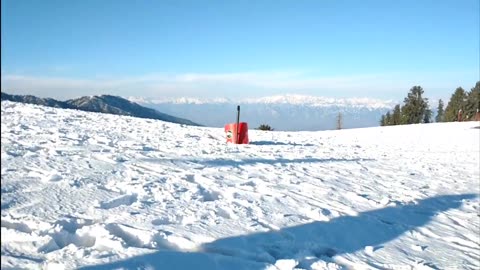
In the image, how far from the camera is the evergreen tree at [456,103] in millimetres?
86438

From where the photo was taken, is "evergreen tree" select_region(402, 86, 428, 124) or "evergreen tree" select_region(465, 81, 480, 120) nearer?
"evergreen tree" select_region(402, 86, 428, 124)

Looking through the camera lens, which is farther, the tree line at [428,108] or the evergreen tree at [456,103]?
the evergreen tree at [456,103]

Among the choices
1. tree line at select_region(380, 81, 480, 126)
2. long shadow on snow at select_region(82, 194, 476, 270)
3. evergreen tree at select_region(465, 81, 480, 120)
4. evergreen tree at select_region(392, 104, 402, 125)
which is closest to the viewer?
long shadow on snow at select_region(82, 194, 476, 270)

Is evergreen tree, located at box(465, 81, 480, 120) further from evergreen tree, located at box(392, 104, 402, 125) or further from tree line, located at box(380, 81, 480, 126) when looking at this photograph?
evergreen tree, located at box(392, 104, 402, 125)

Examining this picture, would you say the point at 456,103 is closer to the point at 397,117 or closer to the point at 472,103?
the point at 472,103

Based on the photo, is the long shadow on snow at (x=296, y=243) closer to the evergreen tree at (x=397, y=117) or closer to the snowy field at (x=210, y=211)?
the snowy field at (x=210, y=211)

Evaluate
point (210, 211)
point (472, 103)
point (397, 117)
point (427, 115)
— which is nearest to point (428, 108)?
point (427, 115)

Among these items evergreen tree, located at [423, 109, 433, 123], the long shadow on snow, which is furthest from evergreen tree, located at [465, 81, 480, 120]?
the long shadow on snow

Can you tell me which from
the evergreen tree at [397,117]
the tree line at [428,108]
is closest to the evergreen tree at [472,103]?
the tree line at [428,108]

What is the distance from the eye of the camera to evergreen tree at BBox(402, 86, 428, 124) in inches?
3135

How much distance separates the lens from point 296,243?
5613 mm

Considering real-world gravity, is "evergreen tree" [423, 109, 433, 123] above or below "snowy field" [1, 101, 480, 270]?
above

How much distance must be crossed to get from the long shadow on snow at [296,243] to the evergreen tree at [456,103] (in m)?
87.3

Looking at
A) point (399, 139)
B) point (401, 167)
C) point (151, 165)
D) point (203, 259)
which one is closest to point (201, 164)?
point (151, 165)
